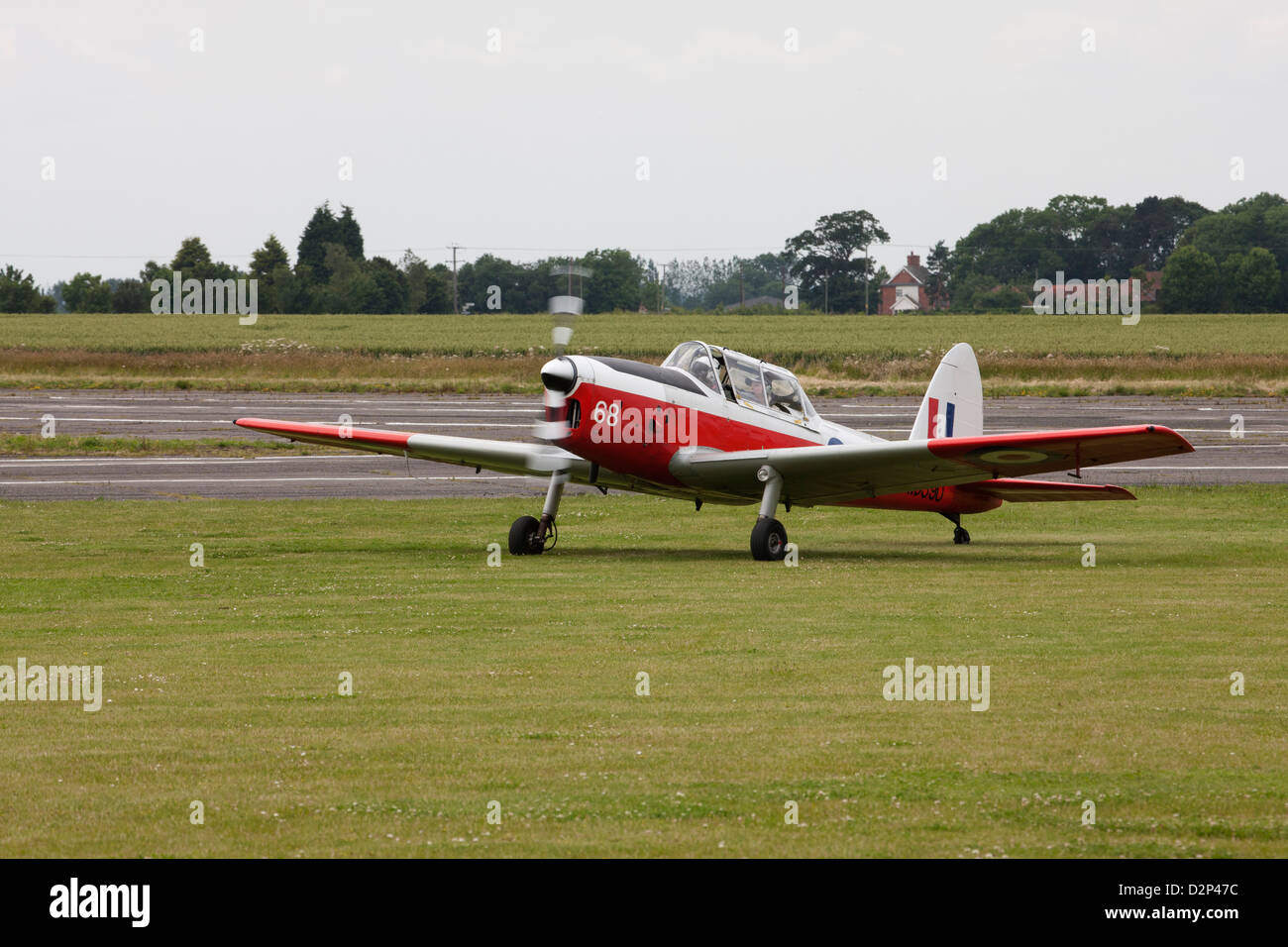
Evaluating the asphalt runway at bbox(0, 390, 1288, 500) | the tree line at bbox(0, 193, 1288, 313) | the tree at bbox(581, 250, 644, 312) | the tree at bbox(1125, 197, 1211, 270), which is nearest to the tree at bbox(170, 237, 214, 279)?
the tree line at bbox(0, 193, 1288, 313)

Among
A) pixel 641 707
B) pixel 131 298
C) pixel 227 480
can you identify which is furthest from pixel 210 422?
pixel 131 298

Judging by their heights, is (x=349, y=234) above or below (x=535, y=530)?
above

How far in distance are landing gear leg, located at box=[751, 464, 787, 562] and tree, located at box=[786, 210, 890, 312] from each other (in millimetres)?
135399

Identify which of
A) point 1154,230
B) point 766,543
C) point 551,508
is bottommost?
point 766,543

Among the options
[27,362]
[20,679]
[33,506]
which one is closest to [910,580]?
[20,679]

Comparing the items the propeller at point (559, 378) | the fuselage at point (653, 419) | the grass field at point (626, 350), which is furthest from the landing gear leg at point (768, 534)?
the grass field at point (626, 350)

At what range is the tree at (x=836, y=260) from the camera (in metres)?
153

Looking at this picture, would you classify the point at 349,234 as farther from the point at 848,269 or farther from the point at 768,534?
the point at 768,534

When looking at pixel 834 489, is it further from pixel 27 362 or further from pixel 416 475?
pixel 27 362

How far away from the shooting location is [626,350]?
256ft

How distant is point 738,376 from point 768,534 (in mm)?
2400

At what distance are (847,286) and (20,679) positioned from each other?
14695cm

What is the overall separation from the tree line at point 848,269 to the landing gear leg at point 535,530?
266ft

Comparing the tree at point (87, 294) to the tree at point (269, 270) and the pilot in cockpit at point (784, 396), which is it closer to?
the tree at point (269, 270)
